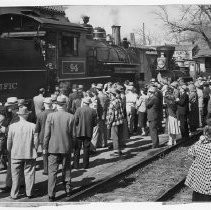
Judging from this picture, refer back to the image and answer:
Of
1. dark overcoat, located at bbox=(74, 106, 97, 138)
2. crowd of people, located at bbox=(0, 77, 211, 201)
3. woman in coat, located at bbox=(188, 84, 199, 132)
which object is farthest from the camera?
woman in coat, located at bbox=(188, 84, 199, 132)

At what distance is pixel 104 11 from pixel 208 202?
417cm

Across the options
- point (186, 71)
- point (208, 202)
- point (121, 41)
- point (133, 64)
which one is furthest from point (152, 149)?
point (186, 71)

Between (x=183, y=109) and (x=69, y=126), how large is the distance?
6003 mm

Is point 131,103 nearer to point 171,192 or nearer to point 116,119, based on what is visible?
point 116,119

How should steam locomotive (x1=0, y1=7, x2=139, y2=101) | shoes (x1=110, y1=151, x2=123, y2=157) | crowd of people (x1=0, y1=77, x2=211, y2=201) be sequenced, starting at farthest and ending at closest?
steam locomotive (x1=0, y1=7, x2=139, y2=101) < shoes (x1=110, y1=151, x2=123, y2=157) < crowd of people (x1=0, y1=77, x2=211, y2=201)

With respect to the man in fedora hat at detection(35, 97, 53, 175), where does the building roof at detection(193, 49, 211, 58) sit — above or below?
above

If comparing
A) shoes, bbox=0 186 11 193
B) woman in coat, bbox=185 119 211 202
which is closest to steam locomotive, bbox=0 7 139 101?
shoes, bbox=0 186 11 193

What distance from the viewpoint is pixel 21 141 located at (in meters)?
6.92

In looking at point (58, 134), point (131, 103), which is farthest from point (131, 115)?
point (58, 134)

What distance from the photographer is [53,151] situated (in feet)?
22.7

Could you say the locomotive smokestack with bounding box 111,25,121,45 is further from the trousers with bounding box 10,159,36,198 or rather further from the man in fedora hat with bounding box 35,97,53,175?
the trousers with bounding box 10,159,36,198

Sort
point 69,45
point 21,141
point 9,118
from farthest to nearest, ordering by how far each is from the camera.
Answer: point 69,45, point 9,118, point 21,141

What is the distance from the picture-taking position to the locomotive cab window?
1423 centimetres

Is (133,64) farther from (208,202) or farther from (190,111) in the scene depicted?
(208,202)
